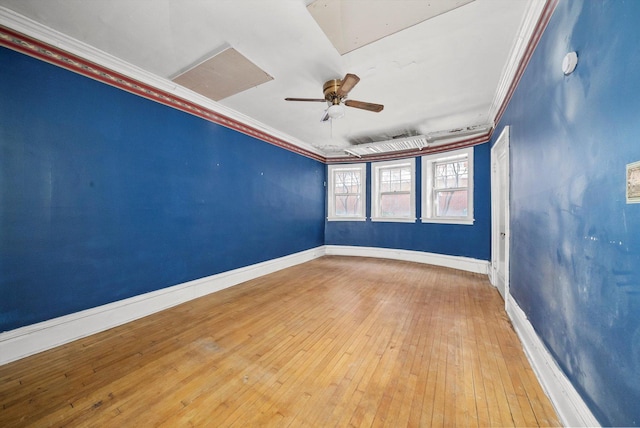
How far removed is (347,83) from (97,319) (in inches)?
141

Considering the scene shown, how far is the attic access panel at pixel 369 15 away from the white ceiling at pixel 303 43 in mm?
17

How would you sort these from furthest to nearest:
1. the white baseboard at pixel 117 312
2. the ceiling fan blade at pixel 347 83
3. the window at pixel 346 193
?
the window at pixel 346 193 → the ceiling fan blade at pixel 347 83 → the white baseboard at pixel 117 312

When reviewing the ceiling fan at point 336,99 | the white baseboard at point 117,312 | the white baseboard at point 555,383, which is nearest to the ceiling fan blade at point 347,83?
the ceiling fan at point 336,99

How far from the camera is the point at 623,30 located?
931 millimetres

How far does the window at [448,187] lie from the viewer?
183 inches

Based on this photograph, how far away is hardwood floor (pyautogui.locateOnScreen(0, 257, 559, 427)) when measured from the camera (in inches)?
53.7

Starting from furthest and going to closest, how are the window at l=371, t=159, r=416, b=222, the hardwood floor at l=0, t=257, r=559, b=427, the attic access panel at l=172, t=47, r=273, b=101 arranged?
1. the window at l=371, t=159, r=416, b=222
2. the attic access panel at l=172, t=47, r=273, b=101
3. the hardwood floor at l=0, t=257, r=559, b=427

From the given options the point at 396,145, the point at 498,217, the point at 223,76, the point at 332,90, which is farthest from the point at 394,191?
the point at 223,76

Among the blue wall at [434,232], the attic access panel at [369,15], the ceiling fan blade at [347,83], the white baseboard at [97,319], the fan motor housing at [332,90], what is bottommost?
the white baseboard at [97,319]

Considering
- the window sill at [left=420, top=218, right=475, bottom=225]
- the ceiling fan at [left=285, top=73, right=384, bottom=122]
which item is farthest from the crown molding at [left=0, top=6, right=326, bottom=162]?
the window sill at [left=420, top=218, right=475, bottom=225]

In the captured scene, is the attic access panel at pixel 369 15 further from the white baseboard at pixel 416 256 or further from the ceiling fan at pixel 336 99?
the white baseboard at pixel 416 256

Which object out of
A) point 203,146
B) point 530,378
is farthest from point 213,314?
point 530,378

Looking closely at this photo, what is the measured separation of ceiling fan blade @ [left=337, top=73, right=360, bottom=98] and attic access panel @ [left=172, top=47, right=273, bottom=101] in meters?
0.87

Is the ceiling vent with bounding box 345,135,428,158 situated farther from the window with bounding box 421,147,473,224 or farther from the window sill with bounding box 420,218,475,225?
the window sill with bounding box 420,218,475,225
